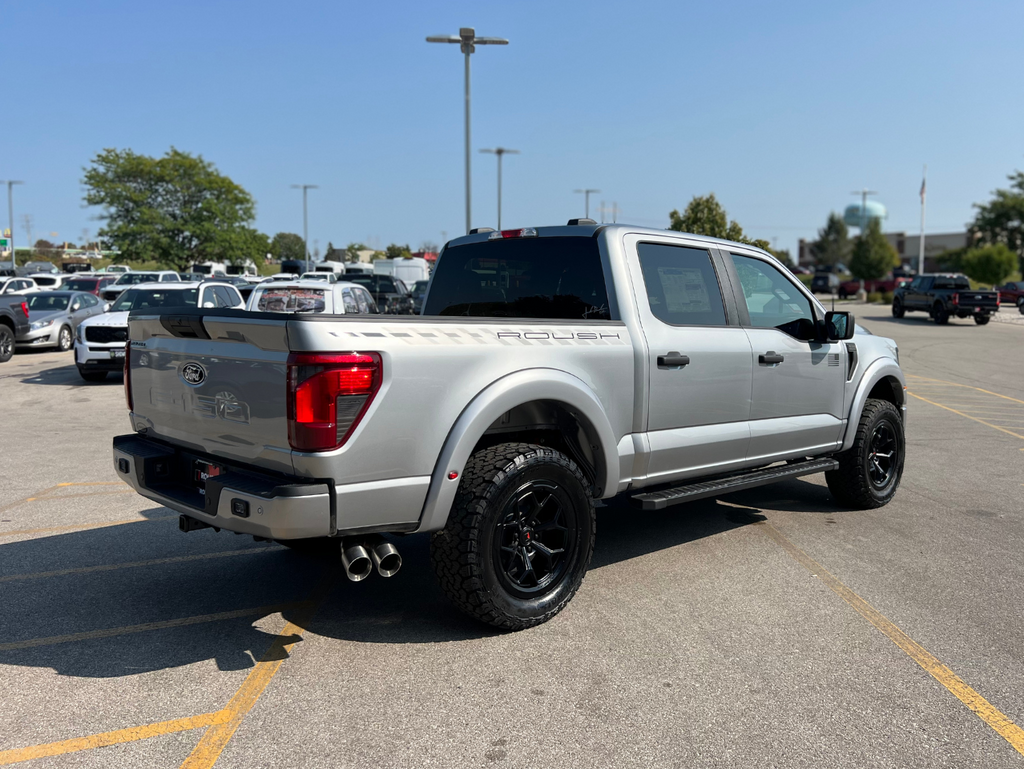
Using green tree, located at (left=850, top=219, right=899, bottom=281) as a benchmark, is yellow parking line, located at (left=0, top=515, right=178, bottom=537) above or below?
below

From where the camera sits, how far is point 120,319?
14.1 meters

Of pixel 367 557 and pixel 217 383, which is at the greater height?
pixel 217 383

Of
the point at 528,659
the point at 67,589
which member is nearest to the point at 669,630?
the point at 528,659

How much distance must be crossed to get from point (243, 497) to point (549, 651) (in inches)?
62.4

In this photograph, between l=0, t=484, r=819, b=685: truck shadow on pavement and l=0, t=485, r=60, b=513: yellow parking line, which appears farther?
l=0, t=485, r=60, b=513: yellow parking line

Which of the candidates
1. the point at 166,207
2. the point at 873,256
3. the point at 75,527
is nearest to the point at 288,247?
the point at 166,207

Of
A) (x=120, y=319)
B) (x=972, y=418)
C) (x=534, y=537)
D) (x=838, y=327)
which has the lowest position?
(x=972, y=418)

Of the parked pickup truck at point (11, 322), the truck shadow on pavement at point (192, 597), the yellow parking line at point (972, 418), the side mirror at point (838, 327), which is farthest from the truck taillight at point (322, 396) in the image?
the parked pickup truck at point (11, 322)

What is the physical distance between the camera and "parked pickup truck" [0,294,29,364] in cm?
1792

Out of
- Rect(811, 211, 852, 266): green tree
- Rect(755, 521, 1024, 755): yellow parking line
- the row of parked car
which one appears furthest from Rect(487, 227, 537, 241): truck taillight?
Rect(811, 211, 852, 266): green tree

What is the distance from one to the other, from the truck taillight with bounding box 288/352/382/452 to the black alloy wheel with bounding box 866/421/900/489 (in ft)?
15.1

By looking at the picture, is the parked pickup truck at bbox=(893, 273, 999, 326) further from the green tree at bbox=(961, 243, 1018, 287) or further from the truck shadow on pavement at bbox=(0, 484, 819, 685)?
the green tree at bbox=(961, 243, 1018, 287)

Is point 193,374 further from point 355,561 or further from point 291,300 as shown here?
point 291,300

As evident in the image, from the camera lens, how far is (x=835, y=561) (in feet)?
17.4
